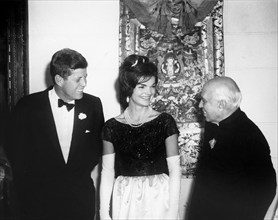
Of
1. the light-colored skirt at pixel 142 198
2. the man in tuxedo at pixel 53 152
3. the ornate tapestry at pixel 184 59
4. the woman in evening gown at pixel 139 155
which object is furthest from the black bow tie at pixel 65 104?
the ornate tapestry at pixel 184 59

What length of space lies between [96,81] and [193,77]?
41.2 inches

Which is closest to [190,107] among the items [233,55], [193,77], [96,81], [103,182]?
[193,77]

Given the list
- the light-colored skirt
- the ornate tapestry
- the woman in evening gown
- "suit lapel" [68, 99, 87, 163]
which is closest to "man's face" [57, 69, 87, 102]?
"suit lapel" [68, 99, 87, 163]

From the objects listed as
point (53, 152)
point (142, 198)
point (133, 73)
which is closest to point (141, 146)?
point (142, 198)

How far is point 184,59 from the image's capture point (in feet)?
12.3

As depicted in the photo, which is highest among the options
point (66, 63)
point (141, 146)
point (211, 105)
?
point (66, 63)

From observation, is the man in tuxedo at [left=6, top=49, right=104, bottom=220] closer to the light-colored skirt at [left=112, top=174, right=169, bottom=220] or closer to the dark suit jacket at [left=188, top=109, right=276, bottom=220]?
the light-colored skirt at [left=112, top=174, right=169, bottom=220]

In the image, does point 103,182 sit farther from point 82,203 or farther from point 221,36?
point 221,36

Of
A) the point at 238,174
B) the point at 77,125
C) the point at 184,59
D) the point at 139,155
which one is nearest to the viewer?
the point at 238,174

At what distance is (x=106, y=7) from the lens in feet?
12.3

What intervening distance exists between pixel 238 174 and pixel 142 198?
67cm

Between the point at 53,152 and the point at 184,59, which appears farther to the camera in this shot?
the point at 184,59

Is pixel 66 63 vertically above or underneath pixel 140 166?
above

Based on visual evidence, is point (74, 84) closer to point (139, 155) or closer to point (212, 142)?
point (139, 155)
